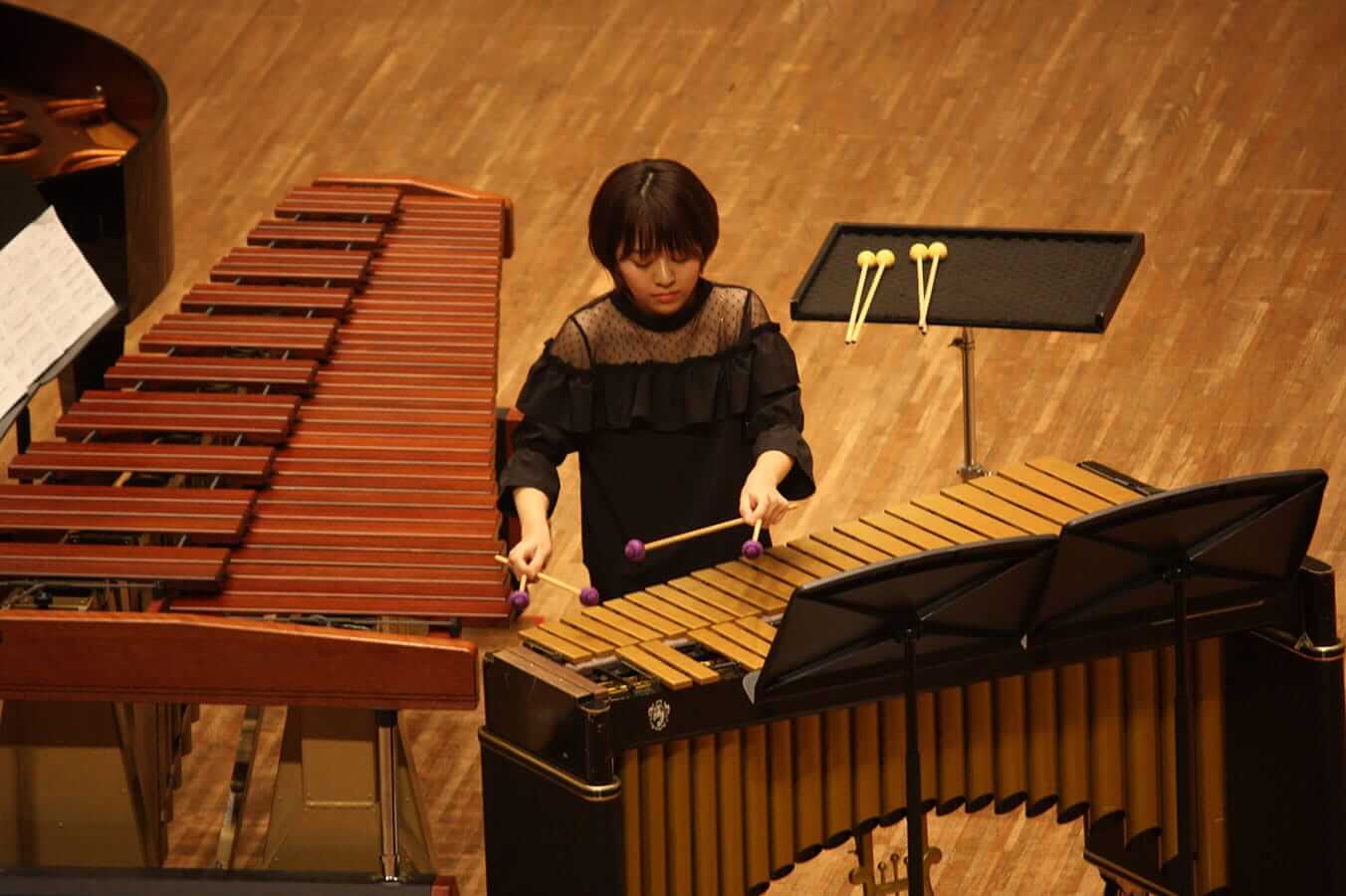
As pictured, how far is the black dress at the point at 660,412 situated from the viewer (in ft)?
12.5

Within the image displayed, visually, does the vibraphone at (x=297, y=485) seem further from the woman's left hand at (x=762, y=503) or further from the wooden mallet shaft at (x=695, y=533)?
the woman's left hand at (x=762, y=503)

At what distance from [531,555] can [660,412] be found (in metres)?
0.38

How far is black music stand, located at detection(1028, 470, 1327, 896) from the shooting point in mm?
3242

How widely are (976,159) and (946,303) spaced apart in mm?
2783

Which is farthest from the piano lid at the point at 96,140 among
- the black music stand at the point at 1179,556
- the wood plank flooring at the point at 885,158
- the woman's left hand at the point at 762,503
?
the black music stand at the point at 1179,556

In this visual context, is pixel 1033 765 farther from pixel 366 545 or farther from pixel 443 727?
pixel 443 727

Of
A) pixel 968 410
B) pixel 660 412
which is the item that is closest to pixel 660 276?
pixel 660 412

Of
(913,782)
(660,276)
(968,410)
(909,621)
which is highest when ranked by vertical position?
(660,276)

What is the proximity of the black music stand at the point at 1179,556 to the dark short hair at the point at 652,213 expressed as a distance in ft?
2.45

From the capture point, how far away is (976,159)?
7.17 m

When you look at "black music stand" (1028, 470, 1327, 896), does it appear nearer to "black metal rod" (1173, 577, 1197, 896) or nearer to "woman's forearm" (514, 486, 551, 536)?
"black metal rod" (1173, 577, 1197, 896)

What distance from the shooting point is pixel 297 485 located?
396cm

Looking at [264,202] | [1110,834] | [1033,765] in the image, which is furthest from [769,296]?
[1033,765]

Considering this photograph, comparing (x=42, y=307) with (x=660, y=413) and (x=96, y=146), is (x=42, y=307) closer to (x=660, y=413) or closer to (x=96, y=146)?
(x=660, y=413)
